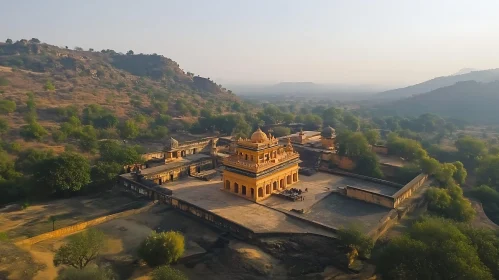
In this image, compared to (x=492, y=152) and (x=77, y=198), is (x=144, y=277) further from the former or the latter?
(x=492, y=152)

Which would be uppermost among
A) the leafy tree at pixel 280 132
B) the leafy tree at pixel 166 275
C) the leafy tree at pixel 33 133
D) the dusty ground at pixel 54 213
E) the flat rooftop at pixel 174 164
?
the leafy tree at pixel 33 133

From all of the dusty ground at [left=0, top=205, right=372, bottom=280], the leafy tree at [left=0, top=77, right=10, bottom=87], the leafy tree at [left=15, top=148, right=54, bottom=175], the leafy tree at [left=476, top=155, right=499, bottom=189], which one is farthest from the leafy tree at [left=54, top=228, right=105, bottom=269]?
the leafy tree at [left=0, top=77, right=10, bottom=87]

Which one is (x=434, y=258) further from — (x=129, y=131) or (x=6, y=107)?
(x=6, y=107)

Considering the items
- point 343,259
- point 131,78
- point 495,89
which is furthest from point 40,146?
point 495,89

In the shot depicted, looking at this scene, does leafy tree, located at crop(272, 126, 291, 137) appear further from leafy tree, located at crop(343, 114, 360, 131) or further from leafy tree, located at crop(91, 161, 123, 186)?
leafy tree, located at crop(91, 161, 123, 186)

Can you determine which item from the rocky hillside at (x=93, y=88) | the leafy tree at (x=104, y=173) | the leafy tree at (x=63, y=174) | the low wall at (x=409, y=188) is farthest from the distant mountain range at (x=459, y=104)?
the leafy tree at (x=63, y=174)

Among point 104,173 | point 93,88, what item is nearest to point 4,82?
point 93,88

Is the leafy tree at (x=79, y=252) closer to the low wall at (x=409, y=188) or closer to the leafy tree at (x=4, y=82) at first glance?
the low wall at (x=409, y=188)
